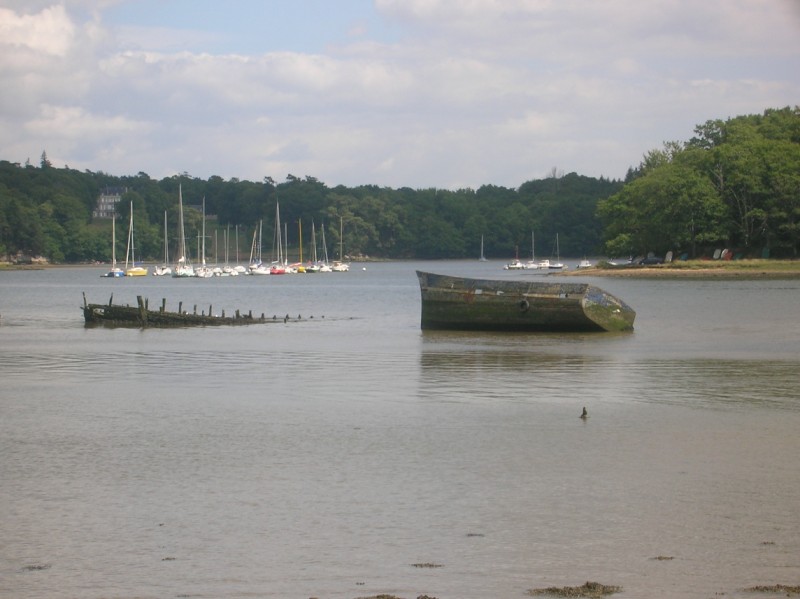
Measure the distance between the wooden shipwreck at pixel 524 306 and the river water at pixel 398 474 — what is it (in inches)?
248

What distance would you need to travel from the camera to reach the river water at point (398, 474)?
1343 centimetres

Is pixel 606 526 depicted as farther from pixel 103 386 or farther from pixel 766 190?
pixel 766 190

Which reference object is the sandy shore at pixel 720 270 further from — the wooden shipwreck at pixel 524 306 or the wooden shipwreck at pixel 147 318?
the wooden shipwreck at pixel 147 318

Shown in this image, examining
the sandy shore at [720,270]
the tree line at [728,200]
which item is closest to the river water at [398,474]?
the sandy shore at [720,270]

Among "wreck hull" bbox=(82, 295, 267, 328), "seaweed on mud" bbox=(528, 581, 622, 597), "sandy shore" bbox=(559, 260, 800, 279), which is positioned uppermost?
"sandy shore" bbox=(559, 260, 800, 279)

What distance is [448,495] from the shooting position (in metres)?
17.3

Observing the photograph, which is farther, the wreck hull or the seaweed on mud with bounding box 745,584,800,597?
the wreck hull

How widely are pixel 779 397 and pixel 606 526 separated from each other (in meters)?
14.2

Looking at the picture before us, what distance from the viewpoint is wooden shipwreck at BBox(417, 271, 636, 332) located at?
4666cm

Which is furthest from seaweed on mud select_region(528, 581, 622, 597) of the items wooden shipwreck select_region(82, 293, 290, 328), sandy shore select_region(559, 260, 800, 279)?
sandy shore select_region(559, 260, 800, 279)

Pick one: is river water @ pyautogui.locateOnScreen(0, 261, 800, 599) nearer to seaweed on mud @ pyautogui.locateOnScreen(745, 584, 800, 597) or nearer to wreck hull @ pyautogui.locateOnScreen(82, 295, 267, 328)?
seaweed on mud @ pyautogui.locateOnScreen(745, 584, 800, 597)

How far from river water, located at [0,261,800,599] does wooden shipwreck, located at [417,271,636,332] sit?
20.7ft

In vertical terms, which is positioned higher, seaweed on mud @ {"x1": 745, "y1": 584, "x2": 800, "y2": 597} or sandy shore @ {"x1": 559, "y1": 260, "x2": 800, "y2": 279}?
sandy shore @ {"x1": 559, "y1": 260, "x2": 800, "y2": 279}

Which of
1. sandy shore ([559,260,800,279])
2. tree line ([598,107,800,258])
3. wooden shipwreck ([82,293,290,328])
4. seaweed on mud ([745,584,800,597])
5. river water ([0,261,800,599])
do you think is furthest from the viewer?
tree line ([598,107,800,258])
